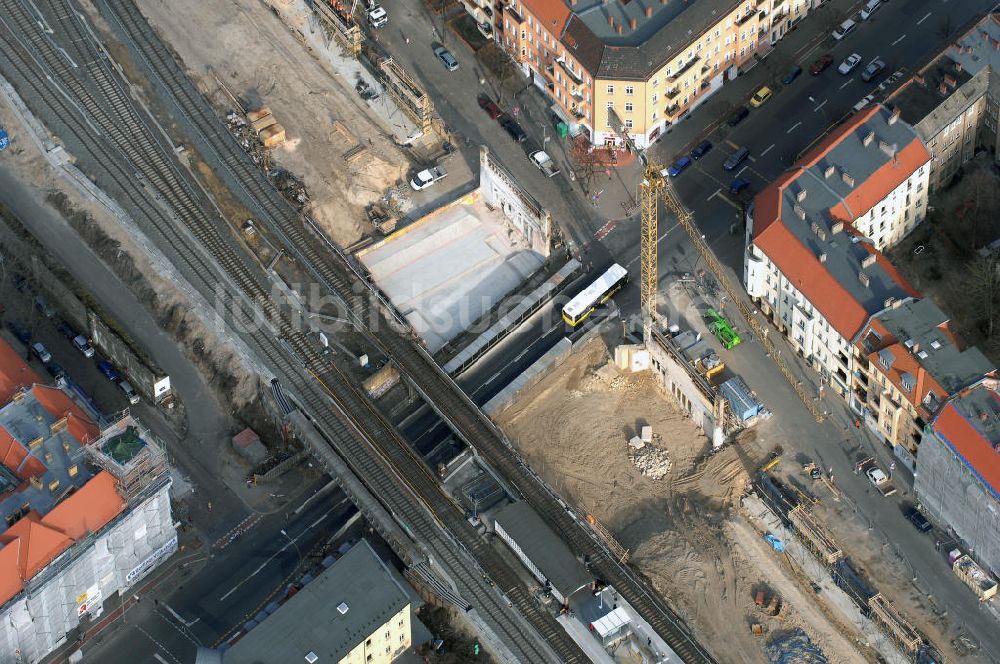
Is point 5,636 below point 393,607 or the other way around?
the other way around

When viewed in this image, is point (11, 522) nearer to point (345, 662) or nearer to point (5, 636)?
point (5, 636)

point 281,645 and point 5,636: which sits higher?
point 5,636

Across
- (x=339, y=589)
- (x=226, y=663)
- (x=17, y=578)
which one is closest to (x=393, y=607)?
(x=339, y=589)

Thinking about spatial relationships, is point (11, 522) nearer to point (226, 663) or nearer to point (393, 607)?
point (226, 663)

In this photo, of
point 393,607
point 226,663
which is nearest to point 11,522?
point 226,663
